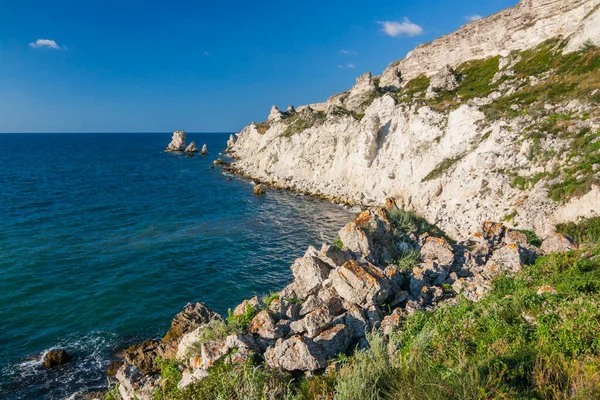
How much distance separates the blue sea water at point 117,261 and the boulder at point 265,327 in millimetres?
10084

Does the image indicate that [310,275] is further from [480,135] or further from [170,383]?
[480,135]

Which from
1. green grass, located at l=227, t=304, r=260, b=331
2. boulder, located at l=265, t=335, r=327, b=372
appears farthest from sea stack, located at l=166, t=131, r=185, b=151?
boulder, located at l=265, t=335, r=327, b=372

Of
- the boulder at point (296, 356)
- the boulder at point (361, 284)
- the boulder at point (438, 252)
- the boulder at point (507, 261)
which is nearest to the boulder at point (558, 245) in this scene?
the boulder at point (507, 261)

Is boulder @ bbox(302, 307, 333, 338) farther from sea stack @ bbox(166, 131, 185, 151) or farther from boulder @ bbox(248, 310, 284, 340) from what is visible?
sea stack @ bbox(166, 131, 185, 151)

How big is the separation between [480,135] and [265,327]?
33.4m

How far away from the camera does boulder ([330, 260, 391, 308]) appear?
11035 mm

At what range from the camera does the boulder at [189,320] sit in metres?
16.8

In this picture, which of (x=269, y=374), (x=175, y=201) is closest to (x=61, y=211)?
(x=175, y=201)

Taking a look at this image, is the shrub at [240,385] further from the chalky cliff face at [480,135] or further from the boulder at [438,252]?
the chalky cliff face at [480,135]

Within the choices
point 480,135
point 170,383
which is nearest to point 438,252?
point 170,383

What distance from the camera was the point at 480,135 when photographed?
3475 cm

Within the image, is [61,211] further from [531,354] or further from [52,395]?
[531,354]

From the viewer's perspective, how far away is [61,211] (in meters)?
40.2

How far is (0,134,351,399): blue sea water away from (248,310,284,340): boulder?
1008 centimetres
